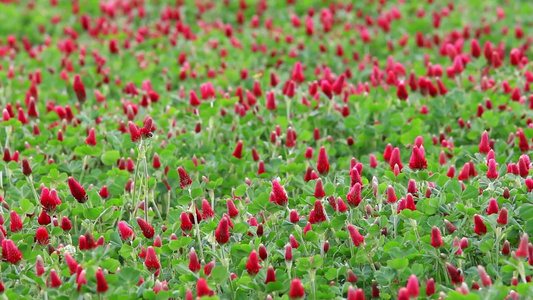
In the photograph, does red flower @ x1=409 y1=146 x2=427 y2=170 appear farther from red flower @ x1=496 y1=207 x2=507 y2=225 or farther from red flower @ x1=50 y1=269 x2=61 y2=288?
red flower @ x1=50 y1=269 x2=61 y2=288

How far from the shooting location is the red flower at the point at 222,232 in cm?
371

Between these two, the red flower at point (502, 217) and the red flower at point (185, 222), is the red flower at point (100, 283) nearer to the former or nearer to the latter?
the red flower at point (185, 222)

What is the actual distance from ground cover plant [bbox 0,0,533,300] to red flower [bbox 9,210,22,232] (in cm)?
1

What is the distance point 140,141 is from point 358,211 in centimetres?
129

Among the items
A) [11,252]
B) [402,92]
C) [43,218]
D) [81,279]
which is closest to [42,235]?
[43,218]

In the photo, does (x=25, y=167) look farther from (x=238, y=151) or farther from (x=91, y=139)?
(x=238, y=151)

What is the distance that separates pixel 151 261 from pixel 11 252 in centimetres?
69

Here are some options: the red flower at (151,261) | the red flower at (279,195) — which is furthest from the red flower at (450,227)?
the red flower at (151,261)

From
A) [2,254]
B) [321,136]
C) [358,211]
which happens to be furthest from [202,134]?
[2,254]

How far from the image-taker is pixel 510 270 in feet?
11.6

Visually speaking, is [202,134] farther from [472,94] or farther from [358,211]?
[472,94]

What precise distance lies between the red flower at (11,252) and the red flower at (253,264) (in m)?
1.15

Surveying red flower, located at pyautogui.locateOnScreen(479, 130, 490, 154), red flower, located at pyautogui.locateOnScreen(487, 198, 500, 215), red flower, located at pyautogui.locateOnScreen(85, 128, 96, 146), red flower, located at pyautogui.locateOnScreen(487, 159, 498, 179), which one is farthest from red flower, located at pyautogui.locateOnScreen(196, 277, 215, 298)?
red flower, located at pyautogui.locateOnScreen(479, 130, 490, 154)

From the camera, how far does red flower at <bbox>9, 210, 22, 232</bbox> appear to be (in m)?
4.11
